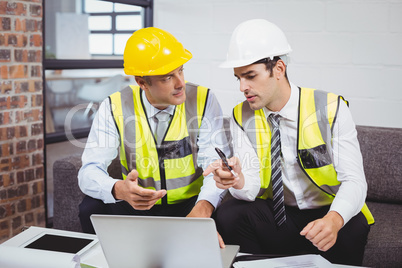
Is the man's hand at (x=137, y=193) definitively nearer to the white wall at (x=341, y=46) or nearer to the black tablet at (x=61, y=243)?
the black tablet at (x=61, y=243)

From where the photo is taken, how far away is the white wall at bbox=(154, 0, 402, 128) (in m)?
2.71

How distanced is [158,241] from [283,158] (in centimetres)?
94

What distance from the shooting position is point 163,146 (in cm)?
219

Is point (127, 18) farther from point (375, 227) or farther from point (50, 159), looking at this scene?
point (375, 227)

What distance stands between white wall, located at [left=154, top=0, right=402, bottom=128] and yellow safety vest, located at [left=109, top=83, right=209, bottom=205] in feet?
3.17

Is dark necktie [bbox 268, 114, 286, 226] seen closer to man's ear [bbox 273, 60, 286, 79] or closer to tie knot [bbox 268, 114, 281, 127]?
tie knot [bbox 268, 114, 281, 127]

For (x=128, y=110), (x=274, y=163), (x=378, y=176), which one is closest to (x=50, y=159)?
(x=128, y=110)

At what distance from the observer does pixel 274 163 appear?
6.67 ft

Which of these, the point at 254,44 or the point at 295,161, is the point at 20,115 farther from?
the point at 295,161

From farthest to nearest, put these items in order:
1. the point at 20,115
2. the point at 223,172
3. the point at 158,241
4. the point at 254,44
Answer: the point at 20,115 → the point at 254,44 → the point at 223,172 → the point at 158,241

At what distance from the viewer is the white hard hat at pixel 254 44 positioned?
1924 mm

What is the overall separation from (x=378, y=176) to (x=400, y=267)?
1.89 ft

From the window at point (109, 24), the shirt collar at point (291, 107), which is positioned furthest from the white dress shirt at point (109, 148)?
the window at point (109, 24)

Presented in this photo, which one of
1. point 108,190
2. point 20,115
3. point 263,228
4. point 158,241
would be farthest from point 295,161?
point 20,115
